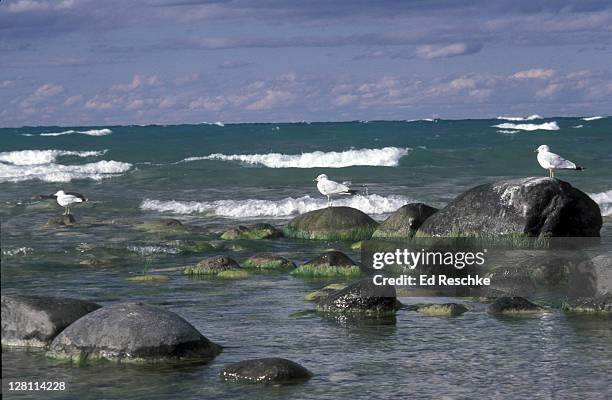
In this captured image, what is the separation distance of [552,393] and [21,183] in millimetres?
41849

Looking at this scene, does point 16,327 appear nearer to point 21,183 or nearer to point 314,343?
point 314,343

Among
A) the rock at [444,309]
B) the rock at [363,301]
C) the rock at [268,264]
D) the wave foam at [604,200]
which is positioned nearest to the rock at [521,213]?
the rock at [268,264]

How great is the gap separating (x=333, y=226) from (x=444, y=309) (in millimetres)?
10726

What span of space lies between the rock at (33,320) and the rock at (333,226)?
1309cm

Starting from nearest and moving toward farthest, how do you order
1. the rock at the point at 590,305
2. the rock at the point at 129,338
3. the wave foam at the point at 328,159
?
1. the rock at the point at 129,338
2. the rock at the point at 590,305
3. the wave foam at the point at 328,159

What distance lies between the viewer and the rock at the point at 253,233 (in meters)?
26.6

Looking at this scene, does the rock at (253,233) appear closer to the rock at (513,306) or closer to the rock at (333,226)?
the rock at (333,226)

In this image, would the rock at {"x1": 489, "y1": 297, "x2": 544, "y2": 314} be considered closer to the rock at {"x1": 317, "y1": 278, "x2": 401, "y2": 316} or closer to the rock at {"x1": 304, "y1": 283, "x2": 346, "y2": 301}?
the rock at {"x1": 317, "y1": 278, "x2": 401, "y2": 316}

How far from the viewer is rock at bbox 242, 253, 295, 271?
21.0m

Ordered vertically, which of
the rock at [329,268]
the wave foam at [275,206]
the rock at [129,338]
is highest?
the wave foam at [275,206]

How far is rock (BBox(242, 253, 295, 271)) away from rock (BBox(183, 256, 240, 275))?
439 millimetres

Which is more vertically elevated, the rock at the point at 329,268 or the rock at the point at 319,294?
the rock at the point at 329,268

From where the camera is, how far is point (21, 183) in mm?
49688

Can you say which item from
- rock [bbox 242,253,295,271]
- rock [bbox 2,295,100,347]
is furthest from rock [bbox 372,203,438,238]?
rock [bbox 2,295,100,347]
